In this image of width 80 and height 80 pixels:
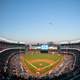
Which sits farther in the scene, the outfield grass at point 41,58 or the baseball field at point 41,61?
the outfield grass at point 41,58

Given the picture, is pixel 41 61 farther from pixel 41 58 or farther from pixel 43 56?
pixel 43 56

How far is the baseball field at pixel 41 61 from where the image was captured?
22.5 m

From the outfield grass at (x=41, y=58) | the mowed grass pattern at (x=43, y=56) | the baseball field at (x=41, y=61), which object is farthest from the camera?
the mowed grass pattern at (x=43, y=56)

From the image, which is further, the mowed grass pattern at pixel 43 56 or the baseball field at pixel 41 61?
the mowed grass pattern at pixel 43 56

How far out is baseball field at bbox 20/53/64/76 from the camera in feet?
73.7

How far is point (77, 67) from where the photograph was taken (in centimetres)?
2078

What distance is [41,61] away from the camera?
26.2 meters

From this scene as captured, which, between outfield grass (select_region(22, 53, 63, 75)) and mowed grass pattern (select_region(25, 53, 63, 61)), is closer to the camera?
outfield grass (select_region(22, 53, 63, 75))

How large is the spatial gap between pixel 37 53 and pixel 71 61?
5690 millimetres

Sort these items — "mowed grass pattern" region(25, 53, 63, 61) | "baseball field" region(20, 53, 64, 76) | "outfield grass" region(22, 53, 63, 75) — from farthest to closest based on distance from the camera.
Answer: "mowed grass pattern" region(25, 53, 63, 61) < "outfield grass" region(22, 53, 63, 75) < "baseball field" region(20, 53, 64, 76)

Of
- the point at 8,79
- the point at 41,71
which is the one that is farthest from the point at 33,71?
the point at 8,79

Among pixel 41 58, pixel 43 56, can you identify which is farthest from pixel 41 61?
pixel 43 56

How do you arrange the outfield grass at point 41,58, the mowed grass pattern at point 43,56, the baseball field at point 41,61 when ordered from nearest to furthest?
the baseball field at point 41,61
the outfield grass at point 41,58
the mowed grass pattern at point 43,56

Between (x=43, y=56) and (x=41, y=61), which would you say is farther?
(x=41, y=61)
